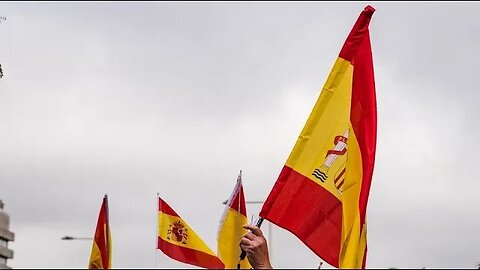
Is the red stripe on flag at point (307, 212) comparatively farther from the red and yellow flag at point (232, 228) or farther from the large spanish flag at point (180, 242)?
the red and yellow flag at point (232, 228)

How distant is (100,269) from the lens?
3819 centimetres

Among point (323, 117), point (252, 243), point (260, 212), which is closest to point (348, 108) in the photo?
point (323, 117)

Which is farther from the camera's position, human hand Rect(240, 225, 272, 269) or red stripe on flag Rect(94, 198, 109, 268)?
red stripe on flag Rect(94, 198, 109, 268)

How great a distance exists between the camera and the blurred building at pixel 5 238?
355 ft

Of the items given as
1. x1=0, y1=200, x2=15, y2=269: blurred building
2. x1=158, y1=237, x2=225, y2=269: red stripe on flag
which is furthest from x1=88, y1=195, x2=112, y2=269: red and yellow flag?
x1=0, y1=200, x2=15, y2=269: blurred building

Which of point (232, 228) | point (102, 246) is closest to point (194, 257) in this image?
point (232, 228)

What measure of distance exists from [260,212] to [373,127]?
1.25 m

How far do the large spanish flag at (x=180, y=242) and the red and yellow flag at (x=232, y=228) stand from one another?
0.34m

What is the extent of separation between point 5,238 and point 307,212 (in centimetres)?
10211

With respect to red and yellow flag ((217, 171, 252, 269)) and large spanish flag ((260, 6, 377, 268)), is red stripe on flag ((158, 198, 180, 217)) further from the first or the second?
large spanish flag ((260, 6, 377, 268))

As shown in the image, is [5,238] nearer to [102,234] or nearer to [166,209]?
[102,234]

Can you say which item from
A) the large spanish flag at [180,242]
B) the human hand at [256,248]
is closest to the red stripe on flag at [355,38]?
the human hand at [256,248]

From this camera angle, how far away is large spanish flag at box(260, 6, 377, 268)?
11383 millimetres

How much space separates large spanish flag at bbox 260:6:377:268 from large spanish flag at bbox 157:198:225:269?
2330 cm
